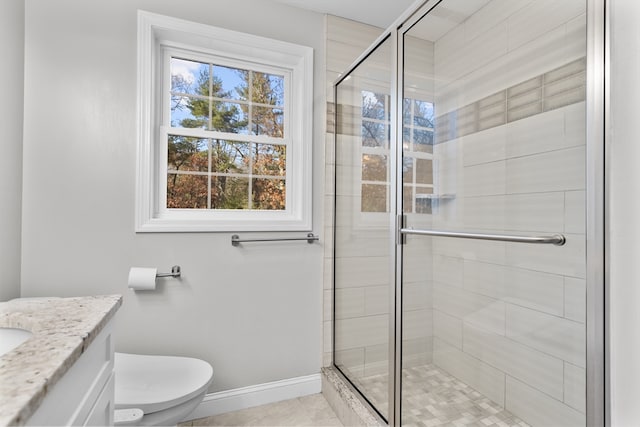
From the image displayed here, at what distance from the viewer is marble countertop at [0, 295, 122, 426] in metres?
0.46

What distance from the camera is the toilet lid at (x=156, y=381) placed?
1326 mm

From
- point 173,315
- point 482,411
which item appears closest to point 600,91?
point 482,411

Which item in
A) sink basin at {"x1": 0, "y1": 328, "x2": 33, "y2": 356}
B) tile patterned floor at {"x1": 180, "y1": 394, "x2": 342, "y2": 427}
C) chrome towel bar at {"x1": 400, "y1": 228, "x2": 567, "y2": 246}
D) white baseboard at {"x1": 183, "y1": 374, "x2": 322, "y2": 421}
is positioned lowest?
tile patterned floor at {"x1": 180, "y1": 394, "x2": 342, "y2": 427}

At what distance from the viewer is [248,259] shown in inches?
79.4

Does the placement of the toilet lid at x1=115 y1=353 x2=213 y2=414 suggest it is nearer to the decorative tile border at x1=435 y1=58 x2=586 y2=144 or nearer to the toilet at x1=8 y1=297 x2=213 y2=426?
the toilet at x1=8 y1=297 x2=213 y2=426

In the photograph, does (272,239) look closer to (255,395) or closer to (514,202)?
(255,395)

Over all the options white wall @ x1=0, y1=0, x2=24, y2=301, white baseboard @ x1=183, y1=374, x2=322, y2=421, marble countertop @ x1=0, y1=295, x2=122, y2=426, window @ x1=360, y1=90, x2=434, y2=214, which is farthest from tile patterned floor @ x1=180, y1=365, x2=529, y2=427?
marble countertop @ x1=0, y1=295, x2=122, y2=426

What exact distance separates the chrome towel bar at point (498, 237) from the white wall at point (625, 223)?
0.31 metres

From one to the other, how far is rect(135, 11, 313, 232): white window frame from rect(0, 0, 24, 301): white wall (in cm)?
49

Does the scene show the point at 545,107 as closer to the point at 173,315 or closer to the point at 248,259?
the point at 248,259

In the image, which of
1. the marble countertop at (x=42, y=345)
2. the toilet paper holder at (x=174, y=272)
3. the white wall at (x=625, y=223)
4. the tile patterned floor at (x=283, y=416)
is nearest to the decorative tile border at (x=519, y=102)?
the white wall at (x=625, y=223)

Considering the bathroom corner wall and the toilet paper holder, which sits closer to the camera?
the toilet paper holder

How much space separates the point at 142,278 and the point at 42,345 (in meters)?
1.13

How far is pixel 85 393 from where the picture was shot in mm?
738
